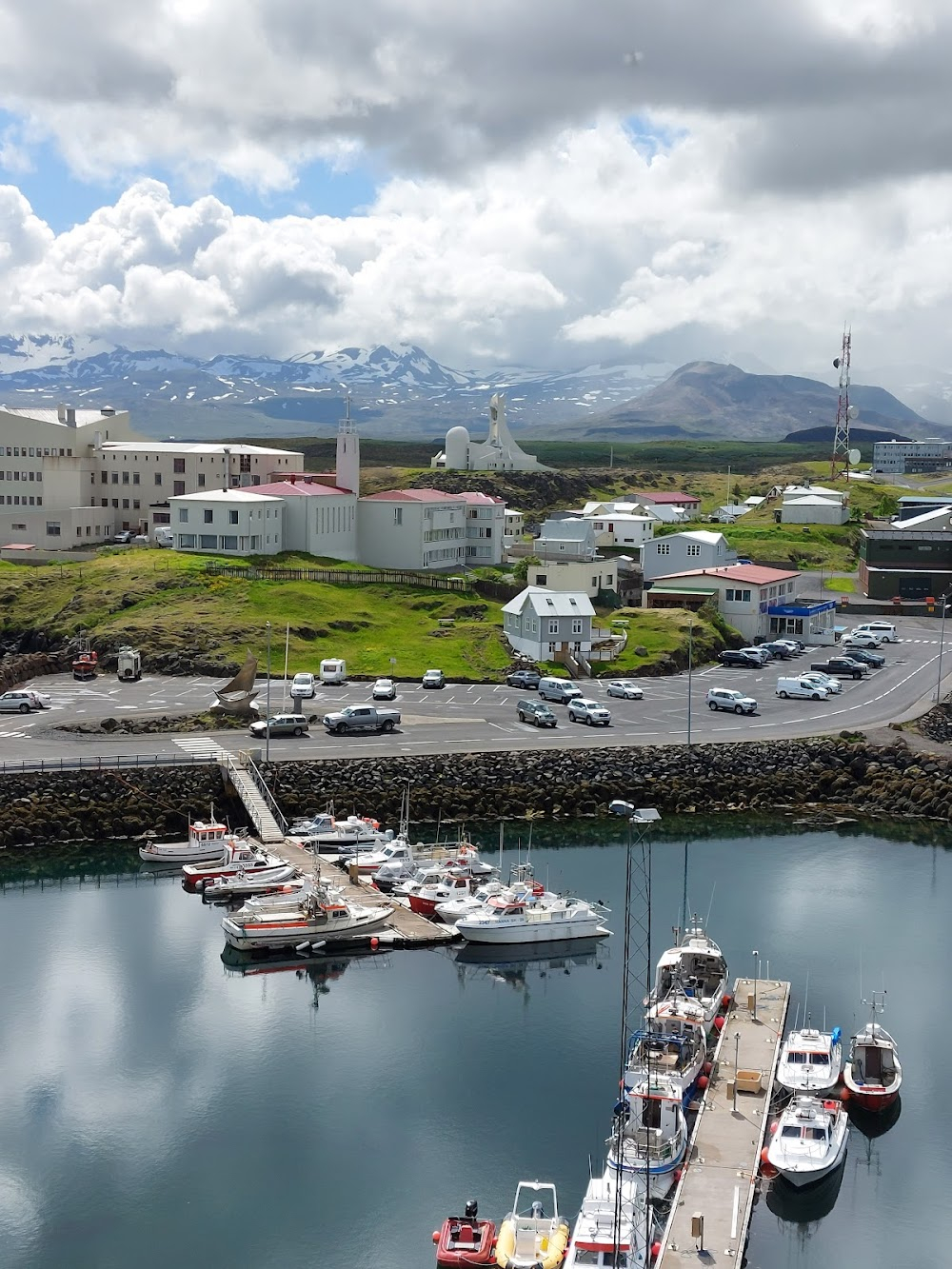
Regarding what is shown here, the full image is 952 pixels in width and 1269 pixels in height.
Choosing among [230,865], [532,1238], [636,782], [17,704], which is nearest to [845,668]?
[636,782]

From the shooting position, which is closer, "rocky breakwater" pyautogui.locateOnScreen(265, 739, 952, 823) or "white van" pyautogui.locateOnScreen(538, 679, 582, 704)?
"rocky breakwater" pyautogui.locateOnScreen(265, 739, 952, 823)

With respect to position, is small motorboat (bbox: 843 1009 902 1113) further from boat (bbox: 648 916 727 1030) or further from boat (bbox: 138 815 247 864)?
boat (bbox: 138 815 247 864)

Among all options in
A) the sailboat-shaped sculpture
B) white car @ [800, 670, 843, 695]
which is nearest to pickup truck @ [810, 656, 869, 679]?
white car @ [800, 670, 843, 695]

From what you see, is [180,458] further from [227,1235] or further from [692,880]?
[227,1235]

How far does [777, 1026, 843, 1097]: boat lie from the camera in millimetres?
31203

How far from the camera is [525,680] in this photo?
218 feet

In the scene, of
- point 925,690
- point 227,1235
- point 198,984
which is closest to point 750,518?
point 925,690

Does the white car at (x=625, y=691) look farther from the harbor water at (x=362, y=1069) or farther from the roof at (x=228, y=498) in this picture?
the roof at (x=228, y=498)

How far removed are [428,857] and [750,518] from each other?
85.3 meters

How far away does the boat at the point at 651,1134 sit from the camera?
27.6 meters

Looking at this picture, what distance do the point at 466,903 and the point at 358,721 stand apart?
53.3 ft

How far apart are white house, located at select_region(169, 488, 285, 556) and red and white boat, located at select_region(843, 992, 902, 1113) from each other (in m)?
55.7

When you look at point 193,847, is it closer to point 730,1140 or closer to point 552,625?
point 730,1140

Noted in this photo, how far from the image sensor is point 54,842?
48562 mm
